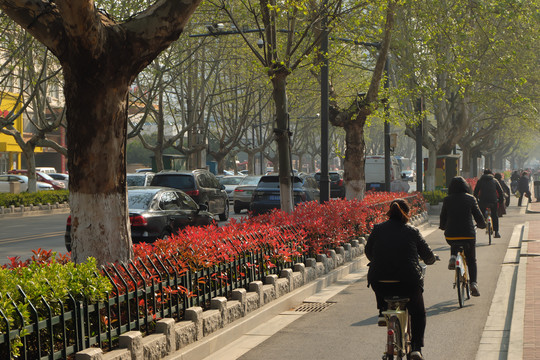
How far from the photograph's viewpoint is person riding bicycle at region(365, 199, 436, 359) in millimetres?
6793

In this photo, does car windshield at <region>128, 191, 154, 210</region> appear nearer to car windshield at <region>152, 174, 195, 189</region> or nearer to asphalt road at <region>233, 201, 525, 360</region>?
asphalt road at <region>233, 201, 525, 360</region>

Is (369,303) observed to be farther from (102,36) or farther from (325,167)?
(325,167)

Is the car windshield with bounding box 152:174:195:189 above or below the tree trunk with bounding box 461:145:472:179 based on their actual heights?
below

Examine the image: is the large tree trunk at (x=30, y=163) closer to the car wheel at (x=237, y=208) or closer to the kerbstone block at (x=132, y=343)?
the car wheel at (x=237, y=208)

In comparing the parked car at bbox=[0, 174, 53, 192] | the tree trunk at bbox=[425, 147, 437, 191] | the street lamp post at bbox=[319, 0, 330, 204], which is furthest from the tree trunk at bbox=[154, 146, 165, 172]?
the street lamp post at bbox=[319, 0, 330, 204]

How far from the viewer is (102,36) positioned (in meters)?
8.32

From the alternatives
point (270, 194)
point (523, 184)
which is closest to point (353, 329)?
point (270, 194)

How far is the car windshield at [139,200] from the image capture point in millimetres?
15789

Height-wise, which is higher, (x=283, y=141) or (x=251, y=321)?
(x=283, y=141)

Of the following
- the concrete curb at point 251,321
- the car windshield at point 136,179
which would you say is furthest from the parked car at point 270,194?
the concrete curb at point 251,321

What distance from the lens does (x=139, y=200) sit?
16.0 meters

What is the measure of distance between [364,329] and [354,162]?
1363cm

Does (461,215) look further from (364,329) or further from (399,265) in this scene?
(399,265)

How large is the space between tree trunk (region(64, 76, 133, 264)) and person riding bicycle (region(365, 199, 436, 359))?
301 centimetres
